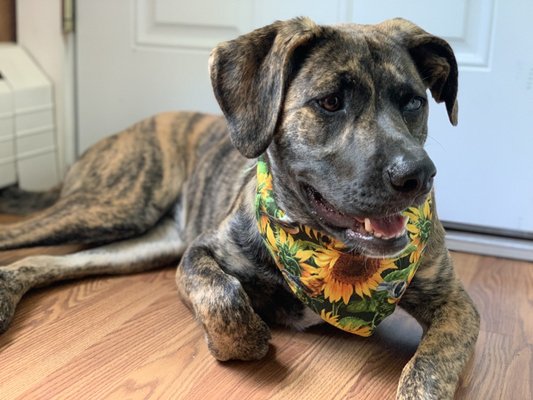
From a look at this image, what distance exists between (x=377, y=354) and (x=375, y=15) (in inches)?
51.9

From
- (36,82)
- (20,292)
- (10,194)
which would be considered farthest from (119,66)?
(20,292)

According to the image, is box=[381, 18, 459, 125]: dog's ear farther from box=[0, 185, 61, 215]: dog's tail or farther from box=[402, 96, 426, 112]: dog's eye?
box=[0, 185, 61, 215]: dog's tail

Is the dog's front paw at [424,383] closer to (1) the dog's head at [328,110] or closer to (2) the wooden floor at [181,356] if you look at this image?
(2) the wooden floor at [181,356]

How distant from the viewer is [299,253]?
1737 mm

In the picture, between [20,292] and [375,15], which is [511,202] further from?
[20,292]

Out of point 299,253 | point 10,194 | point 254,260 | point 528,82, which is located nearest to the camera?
point 299,253

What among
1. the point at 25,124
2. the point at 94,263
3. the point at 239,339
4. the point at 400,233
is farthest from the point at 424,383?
the point at 25,124

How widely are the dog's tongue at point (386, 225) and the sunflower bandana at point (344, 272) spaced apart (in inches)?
2.6

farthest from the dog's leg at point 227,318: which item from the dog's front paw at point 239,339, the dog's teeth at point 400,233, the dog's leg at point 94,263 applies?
the dog's leg at point 94,263

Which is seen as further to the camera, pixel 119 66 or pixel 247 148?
pixel 119 66

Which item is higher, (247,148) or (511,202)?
(247,148)

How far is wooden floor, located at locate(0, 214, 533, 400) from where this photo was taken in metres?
1.58

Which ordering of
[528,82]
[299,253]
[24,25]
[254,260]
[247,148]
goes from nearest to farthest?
Answer: [247,148] → [299,253] → [254,260] → [528,82] → [24,25]

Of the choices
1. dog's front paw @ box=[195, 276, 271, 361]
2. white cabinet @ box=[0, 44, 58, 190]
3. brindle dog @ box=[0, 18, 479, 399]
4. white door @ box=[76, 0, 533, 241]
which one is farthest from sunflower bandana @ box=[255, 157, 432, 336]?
white cabinet @ box=[0, 44, 58, 190]
